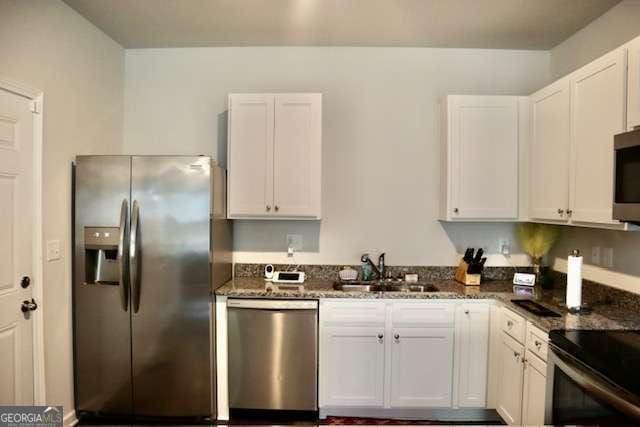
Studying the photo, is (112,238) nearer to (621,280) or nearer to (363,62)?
(363,62)

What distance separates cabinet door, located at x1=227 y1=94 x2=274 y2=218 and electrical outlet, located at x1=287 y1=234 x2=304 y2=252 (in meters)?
0.42

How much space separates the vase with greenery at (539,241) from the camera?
287cm

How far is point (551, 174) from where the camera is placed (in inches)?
96.6

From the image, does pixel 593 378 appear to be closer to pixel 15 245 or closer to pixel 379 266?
pixel 379 266

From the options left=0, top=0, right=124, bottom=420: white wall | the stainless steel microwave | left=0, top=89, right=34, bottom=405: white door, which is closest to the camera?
the stainless steel microwave

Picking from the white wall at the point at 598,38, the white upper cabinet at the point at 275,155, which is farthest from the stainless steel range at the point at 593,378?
the white wall at the point at 598,38

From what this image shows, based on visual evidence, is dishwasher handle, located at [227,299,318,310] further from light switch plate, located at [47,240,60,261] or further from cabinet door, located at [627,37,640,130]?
cabinet door, located at [627,37,640,130]

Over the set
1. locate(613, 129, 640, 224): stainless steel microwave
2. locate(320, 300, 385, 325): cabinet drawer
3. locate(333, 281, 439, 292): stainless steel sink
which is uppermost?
locate(613, 129, 640, 224): stainless steel microwave

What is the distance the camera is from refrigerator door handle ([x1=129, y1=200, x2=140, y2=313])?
2.38 meters

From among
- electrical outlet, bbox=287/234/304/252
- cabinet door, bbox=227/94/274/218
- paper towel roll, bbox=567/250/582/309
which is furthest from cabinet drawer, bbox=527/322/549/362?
cabinet door, bbox=227/94/274/218

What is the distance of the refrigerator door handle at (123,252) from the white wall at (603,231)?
10.3ft

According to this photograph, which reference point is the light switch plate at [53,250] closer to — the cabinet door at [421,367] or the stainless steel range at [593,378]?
the cabinet door at [421,367]

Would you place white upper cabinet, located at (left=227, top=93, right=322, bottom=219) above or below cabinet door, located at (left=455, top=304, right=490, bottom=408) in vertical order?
above

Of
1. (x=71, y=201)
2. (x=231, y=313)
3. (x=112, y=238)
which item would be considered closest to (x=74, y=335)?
(x=112, y=238)
